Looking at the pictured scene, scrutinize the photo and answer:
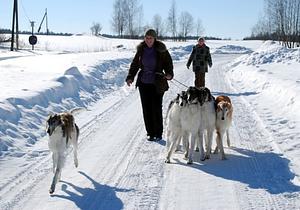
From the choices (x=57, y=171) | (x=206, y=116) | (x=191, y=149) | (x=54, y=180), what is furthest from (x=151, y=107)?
(x=54, y=180)

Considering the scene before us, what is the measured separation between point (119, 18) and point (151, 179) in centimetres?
6779

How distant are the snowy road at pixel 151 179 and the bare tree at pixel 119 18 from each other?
211ft

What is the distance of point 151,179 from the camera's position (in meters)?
6.11

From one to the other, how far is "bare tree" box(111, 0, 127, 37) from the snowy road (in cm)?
6430

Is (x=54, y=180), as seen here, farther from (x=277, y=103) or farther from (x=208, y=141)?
(x=277, y=103)

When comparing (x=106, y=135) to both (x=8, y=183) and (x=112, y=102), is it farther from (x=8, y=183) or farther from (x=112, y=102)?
(x=112, y=102)

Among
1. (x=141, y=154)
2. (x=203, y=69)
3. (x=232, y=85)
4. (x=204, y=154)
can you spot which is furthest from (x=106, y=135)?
(x=232, y=85)

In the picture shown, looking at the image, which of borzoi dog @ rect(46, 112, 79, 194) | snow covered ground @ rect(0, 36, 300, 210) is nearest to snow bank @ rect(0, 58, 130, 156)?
snow covered ground @ rect(0, 36, 300, 210)

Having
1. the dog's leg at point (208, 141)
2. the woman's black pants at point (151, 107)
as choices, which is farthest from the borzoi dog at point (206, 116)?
the woman's black pants at point (151, 107)

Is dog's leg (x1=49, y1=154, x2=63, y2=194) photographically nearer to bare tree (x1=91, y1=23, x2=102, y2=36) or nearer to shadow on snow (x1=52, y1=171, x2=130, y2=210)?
shadow on snow (x1=52, y1=171, x2=130, y2=210)

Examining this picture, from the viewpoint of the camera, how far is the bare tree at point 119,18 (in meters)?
71.0

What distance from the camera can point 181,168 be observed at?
22.0 ft

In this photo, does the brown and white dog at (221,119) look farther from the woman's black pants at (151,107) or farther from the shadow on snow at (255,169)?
the woman's black pants at (151,107)

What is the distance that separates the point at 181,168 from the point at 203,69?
623 centimetres
